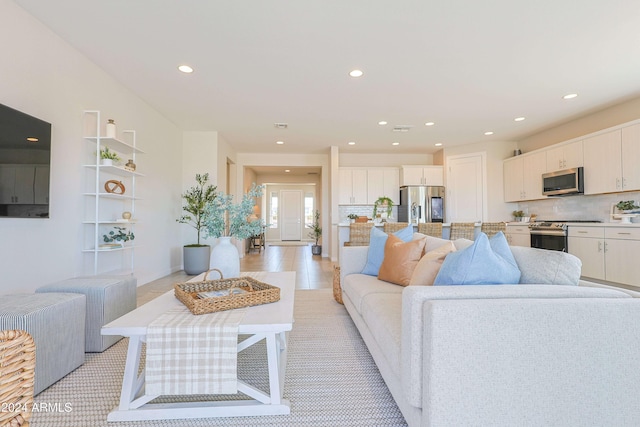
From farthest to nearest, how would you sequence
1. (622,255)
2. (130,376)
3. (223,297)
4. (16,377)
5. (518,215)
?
(518,215), (622,255), (223,297), (130,376), (16,377)

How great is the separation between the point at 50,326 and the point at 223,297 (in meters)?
1.02

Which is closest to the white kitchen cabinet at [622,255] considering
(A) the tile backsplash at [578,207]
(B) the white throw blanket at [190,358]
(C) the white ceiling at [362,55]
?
(A) the tile backsplash at [578,207]

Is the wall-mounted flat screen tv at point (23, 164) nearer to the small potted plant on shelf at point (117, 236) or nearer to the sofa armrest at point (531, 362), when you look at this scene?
the small potted plant on shelf at point (117, 236)

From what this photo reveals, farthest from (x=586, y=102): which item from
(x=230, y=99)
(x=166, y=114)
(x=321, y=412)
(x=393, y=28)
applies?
(x=166, y=114)

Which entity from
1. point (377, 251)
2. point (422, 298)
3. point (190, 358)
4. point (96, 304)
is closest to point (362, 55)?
point (377, 251)

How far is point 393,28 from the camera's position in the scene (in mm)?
2648

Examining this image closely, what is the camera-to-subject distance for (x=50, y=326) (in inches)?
68.3

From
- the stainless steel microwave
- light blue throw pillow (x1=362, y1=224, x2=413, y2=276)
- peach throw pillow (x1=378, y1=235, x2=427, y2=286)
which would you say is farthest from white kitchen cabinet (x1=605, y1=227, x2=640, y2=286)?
peach throw pillow (x1=378, y1=235, x2=427, y2=286)

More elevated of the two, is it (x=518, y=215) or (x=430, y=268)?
(x=518, y=215)

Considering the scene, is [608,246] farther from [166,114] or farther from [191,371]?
[166,114]

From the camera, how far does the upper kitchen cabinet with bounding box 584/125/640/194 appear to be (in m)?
3.97

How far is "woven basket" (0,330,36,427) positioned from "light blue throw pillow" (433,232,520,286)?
1.48m

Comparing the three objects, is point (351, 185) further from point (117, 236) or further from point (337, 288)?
point (117, 236)

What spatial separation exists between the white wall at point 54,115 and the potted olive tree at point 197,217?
0.89 m
